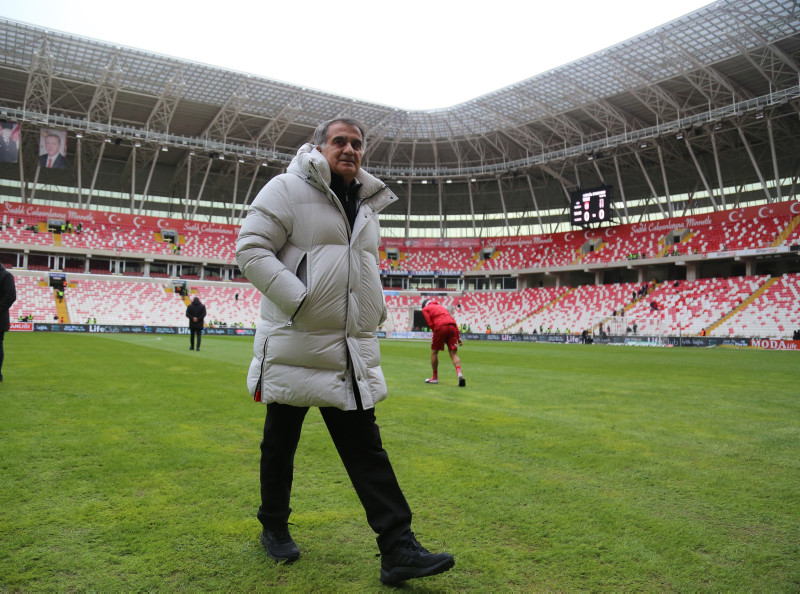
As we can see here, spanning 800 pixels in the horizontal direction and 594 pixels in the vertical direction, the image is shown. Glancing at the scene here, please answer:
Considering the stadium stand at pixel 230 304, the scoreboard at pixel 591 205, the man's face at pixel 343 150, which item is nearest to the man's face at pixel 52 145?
the stadium stand at pixel 230 304

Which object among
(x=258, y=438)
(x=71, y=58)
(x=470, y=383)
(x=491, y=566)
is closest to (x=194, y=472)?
(x=258, y=438)

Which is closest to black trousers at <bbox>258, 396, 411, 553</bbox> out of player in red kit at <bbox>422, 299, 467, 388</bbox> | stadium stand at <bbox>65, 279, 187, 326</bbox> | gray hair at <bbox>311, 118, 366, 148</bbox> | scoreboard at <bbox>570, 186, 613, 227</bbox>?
gray hair at <bbox>311, 118, 366, 148</bbox>

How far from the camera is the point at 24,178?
52625 mm

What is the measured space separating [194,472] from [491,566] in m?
2.45

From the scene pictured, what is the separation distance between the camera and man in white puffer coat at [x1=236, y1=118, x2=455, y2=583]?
8.93ft

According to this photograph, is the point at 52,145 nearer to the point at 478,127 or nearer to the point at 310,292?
the point at 478,127

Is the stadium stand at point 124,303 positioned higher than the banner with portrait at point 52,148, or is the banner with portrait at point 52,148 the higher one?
the banner with portrait at point 52,148

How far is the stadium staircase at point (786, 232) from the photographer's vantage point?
40125mm

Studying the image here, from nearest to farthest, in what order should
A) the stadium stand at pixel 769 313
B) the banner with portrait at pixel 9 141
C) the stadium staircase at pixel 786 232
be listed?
the stadium stand at pixel 769 313
the stadium staircase at pixel 786 232
the banner with portrait at pixel 9 141

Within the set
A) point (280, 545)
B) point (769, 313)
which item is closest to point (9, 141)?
point (280, 545)

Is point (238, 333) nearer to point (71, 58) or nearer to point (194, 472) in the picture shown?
point (71, 58)

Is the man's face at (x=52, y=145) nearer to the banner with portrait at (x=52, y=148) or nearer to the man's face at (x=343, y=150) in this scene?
the banner with portrait at (x=52, y=148)

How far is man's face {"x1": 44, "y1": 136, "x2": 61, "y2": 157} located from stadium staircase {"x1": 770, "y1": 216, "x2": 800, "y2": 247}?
55586 millimetres

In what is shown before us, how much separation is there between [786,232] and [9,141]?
58231mm
